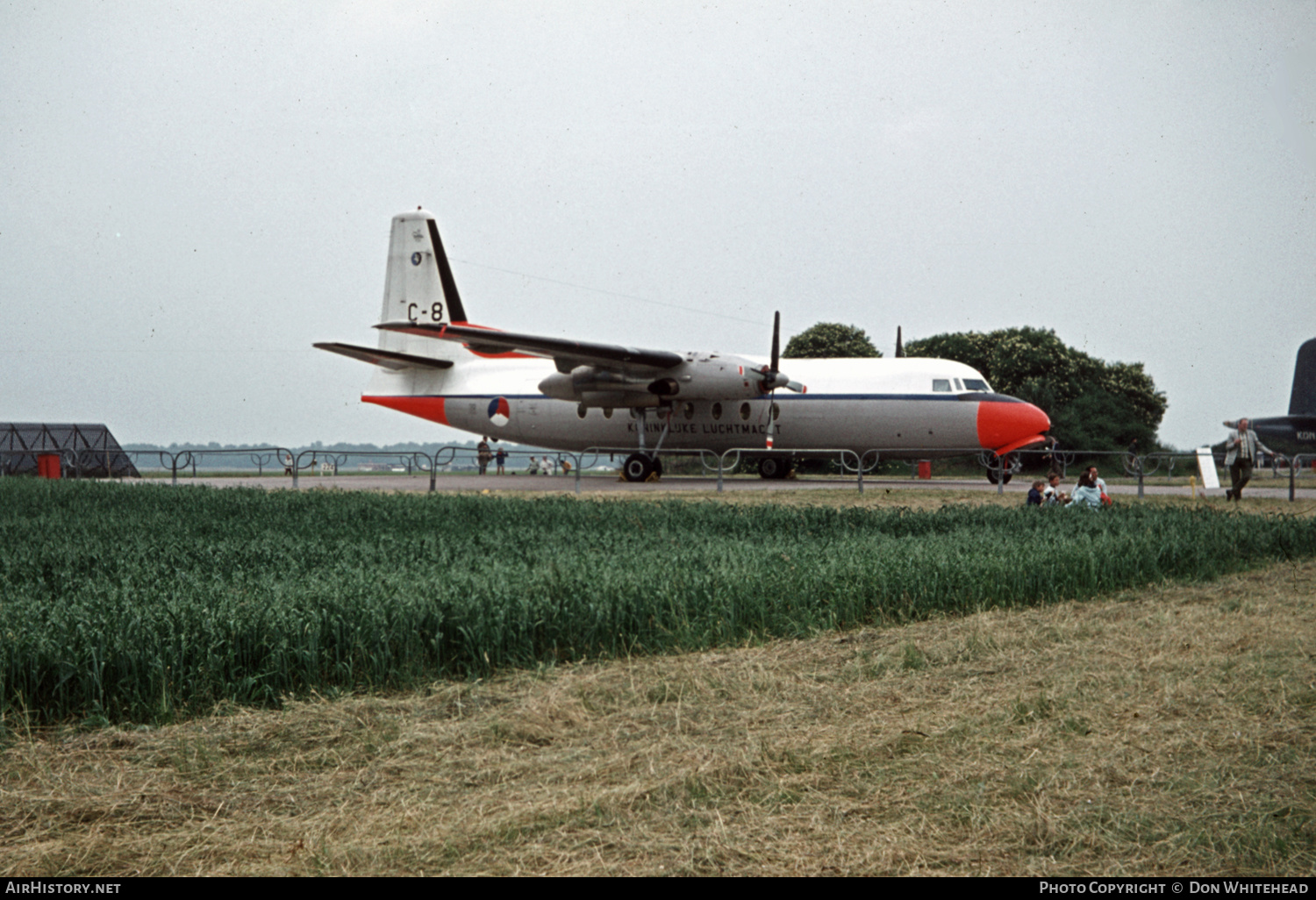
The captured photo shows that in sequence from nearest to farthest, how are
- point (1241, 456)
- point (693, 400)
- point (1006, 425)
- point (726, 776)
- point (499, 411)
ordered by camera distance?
point (726, 776)
point (1241, 456)
point (1006, 425)
point (693, 400)
point (499, 411)

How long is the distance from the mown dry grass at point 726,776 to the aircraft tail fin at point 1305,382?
142 ft

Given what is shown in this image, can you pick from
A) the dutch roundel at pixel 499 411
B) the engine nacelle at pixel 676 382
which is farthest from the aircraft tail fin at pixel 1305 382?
the dutch roundel at pixel 499 411

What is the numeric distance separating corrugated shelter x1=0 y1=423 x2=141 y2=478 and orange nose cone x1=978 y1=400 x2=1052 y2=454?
28.3m

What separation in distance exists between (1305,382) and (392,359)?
37.0m

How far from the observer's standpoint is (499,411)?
29.5m

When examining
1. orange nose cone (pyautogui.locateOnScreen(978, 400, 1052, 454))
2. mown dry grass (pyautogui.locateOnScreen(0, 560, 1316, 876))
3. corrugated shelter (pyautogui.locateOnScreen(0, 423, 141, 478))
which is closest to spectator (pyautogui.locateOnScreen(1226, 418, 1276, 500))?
orange nose cone (pyautogui.locateOnScreen(978, 400, 1052, 454))

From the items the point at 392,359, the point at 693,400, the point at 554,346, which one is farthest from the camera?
the point at 392,359

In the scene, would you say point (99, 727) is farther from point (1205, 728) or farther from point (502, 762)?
point (1205, 728)

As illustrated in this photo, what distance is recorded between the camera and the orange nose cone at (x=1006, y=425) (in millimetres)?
24625

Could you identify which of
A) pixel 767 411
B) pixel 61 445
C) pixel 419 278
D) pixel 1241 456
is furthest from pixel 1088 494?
pixel 61 445

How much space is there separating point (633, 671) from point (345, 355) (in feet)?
86.9

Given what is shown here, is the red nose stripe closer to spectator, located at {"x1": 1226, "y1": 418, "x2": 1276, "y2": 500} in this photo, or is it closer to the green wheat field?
the green wheat field

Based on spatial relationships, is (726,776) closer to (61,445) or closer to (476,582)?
(476,582)

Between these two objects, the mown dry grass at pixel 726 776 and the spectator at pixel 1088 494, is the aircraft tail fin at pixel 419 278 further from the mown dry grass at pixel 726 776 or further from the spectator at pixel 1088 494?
the mown dry grass at pixel 726 776
